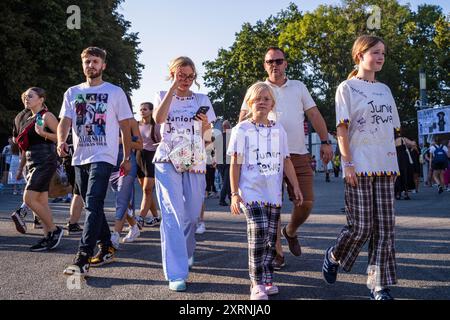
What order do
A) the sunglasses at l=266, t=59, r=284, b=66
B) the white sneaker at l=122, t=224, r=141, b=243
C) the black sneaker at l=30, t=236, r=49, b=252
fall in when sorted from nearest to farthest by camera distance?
the sunglasses at l=266, t=59, r=284, b=66
the black sneaker at l=30, t=236, r=49, b=252
the white sneaker at l=122, t=224, r=141, b=243

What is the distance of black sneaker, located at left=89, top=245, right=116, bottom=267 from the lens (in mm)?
5566

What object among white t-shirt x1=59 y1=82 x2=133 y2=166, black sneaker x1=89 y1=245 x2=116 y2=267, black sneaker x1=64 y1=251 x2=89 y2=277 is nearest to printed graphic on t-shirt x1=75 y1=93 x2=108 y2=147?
white t-shirt x1=59 y1=82 x2=133 y2=166

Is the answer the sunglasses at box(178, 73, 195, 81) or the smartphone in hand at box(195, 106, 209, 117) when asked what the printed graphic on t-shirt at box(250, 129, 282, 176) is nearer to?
the smartphone in hand at box(195, 106, 209, 117)

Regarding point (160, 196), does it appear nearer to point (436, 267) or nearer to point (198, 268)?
point (198, 268)

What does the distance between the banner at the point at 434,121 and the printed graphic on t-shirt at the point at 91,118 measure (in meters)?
21.5

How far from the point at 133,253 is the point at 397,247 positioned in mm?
3221

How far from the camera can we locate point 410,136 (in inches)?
1865

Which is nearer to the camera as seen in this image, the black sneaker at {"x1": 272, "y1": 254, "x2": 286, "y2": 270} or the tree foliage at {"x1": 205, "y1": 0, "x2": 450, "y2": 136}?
the black sneaker at {"x1": 272, "y1": 254, "x2": 286, "y2": 270}

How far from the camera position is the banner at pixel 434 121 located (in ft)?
77.8

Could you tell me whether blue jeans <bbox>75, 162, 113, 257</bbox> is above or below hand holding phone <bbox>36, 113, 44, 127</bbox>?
below

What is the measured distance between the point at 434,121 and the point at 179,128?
72.3ft

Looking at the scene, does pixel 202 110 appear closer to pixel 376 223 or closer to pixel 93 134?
pixel 93 134

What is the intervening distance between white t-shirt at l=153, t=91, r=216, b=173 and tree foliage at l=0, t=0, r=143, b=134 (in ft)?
71.9
